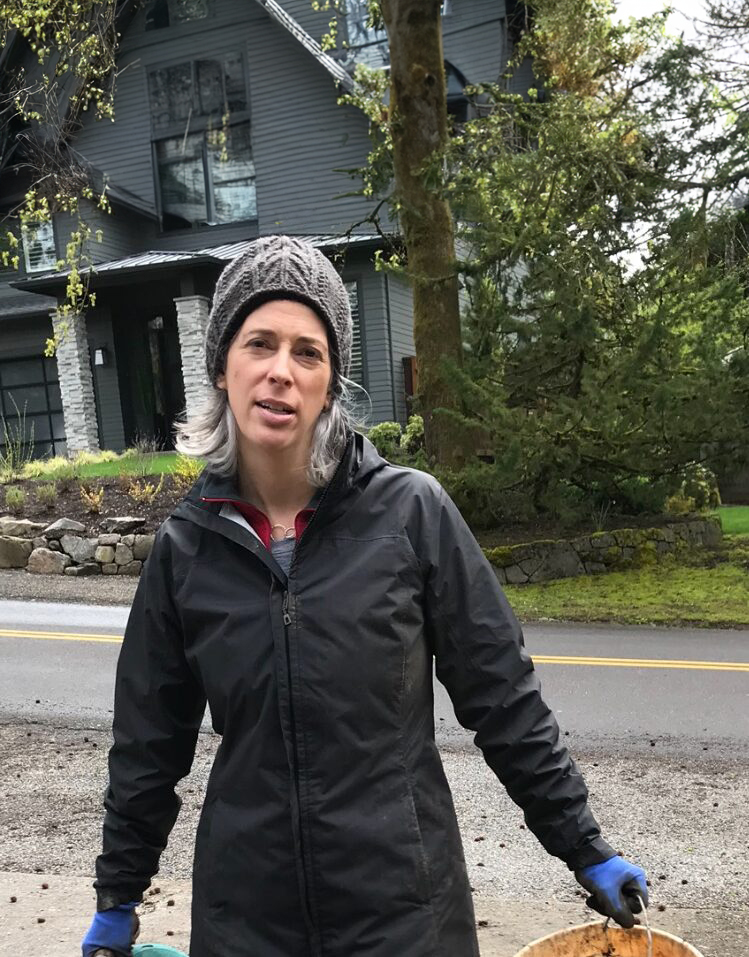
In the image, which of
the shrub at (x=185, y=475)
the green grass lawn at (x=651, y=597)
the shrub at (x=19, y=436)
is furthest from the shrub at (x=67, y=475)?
the green grass lawn at (x=651, y=597)

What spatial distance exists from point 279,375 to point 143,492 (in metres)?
13.0

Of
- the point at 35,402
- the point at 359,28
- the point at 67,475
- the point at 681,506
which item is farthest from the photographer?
the point at 35,402

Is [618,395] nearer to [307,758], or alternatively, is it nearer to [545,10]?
[545,10]

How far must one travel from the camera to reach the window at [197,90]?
21.7 meters

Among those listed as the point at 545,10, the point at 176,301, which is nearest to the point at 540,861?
the point at 545,10

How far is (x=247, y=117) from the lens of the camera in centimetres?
2167

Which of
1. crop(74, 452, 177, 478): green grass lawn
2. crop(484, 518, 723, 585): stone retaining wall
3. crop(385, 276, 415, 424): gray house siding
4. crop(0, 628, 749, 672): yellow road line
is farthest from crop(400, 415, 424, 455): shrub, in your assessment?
crop(0, 628, 749, 672): yellow road line

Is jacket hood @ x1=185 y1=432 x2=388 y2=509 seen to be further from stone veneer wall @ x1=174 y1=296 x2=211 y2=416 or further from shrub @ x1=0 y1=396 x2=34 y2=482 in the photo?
shrub @ x1=0 y1=396 x2=34 y2=482

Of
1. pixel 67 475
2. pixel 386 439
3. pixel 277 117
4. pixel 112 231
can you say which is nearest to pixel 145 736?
pixel 386 439

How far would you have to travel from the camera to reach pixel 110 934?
1.99m

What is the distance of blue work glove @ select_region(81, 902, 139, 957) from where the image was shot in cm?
198

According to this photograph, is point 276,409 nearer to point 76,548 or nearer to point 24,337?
point 76,548

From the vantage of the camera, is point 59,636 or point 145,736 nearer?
point 145,736

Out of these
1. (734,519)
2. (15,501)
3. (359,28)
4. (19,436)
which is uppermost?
(359,28)
